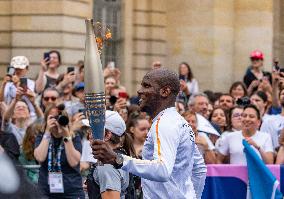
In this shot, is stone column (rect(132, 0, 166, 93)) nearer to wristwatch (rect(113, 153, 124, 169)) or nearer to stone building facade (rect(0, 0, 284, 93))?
stone building facade (rect(0, 0, 284, 93))

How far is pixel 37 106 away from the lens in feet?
36.5

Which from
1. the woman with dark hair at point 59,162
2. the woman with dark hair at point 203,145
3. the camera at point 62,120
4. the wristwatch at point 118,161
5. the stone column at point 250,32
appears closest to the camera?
the wristwatch at point 118,161

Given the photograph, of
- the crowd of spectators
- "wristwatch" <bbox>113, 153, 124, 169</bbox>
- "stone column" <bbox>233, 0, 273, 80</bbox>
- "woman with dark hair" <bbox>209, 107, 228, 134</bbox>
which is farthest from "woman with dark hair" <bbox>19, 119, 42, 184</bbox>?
"stone column" <bbox>233, 0, 273, 80</bbox>

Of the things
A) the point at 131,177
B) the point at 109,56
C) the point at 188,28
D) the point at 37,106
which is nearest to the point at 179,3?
the point at 188,28

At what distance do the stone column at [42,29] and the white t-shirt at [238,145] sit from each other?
8314 mm

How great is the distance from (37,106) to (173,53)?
10586mm

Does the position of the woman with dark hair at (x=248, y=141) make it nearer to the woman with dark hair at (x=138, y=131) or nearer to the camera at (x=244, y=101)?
Result: the woman with dark hair at (x=138, y=131)

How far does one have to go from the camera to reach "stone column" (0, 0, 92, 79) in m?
17.3

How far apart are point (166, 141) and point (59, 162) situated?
13.1ft

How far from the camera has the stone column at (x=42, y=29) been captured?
17297mm

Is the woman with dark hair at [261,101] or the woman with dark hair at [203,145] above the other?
the woman with dark hair at [261,101]

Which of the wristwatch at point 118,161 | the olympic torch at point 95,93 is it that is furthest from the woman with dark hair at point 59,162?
the olympic torch at point 95,93

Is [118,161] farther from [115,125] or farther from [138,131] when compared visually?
[138,131]

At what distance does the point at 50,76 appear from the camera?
1322 cm
